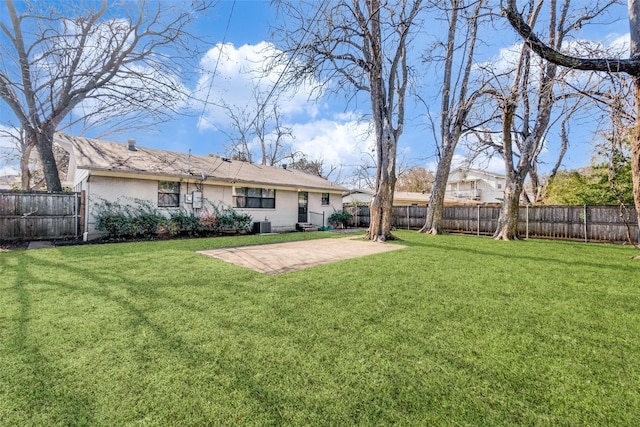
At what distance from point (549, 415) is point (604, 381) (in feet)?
2.28

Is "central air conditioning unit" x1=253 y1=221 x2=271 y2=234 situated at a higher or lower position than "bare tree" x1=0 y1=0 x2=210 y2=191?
lower

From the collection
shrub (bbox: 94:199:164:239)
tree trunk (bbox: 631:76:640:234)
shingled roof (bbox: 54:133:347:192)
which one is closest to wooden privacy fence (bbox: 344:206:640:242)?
tree trunk (bbox: 631:76:640:234)

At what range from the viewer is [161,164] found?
36.9ft

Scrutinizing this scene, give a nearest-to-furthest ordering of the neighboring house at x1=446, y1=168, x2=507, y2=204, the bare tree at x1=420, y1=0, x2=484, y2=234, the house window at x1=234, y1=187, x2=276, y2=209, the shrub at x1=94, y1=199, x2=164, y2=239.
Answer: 1. the shrub at x1=94, y1=199, x2=164, y2=239
2. the bare tree at x1=420, y1=0, x2=484, y2=234
3. the house window at x1=234, y1=187, x2=276, y2=209
4. the neighboring house at x1=446, y1=168, x2=507, y2=204

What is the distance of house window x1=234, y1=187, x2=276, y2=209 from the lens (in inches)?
504

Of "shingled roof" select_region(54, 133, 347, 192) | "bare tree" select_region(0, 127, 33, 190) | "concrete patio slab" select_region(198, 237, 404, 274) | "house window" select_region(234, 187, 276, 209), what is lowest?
"concrete patio slab" select_region(198, 237, 404, 274)

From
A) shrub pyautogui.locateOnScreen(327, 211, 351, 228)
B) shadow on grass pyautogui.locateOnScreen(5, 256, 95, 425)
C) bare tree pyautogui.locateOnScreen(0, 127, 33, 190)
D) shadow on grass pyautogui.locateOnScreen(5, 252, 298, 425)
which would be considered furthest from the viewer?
bare tree pyautogui.locateOnScreen(0, 127, 33, 190)

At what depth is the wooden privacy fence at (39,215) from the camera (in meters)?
8.55

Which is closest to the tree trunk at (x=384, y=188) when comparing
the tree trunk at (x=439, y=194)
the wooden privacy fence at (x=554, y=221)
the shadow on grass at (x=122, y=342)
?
the tree trunk at (x=439, y=194)

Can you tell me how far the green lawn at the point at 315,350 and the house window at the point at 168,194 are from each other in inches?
251

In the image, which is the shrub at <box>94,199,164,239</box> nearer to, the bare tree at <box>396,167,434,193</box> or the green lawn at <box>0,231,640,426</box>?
the green lawn at <box>0,231,640,426</box>

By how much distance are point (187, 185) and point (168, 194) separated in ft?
2.51

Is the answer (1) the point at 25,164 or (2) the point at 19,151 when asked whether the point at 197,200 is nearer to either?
(1) the point at 25,164

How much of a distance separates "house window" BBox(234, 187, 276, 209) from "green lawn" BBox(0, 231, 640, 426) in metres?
8.34
